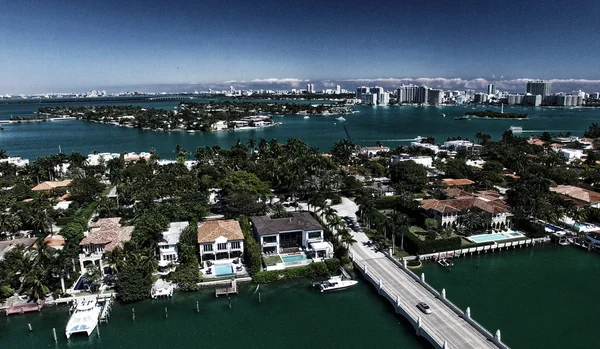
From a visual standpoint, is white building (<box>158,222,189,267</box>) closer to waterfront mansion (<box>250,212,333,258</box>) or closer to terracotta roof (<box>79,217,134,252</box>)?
terracotta roof (<box>79,217,134,252</box>)

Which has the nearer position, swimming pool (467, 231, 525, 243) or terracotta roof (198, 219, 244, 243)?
terracotta roof (198, 219, 244, 243)

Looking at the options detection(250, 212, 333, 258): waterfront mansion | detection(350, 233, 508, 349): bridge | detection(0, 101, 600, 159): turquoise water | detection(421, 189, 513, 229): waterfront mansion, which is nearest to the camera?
detection(350, 233, 508, 349): bridge

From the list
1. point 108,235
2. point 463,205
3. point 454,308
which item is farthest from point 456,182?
point 108,235

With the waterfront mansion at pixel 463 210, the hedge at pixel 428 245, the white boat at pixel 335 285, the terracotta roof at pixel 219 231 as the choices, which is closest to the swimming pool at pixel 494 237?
the waterfront mansion at pixel 463 210

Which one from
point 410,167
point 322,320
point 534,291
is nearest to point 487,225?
point 534,291

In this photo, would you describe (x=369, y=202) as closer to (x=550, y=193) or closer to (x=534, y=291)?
(x=534, y=291)

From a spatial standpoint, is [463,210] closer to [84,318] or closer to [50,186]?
[84,318]

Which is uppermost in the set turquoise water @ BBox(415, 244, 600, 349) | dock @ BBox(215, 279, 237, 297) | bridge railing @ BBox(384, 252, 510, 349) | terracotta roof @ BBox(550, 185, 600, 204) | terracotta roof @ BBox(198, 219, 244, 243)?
terracotta roof @ BBox(198, 219, 244, 243)

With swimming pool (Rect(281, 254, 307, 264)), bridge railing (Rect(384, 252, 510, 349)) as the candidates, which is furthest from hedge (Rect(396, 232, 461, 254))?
swimming pool (Rect(281, 254, 307, 264))
